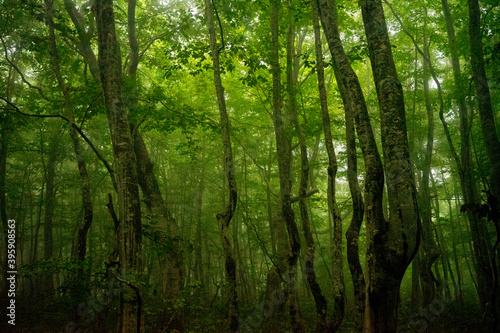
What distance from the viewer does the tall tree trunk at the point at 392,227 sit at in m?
3.81

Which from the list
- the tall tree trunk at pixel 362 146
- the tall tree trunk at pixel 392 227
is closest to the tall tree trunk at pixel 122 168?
the tall tree trunk at pixel 392 227

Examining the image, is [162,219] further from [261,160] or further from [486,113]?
[486,113]

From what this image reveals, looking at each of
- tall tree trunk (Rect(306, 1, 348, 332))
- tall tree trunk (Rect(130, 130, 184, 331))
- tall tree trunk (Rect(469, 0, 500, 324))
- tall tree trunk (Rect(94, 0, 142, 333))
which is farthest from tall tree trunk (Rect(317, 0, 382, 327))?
tall tree trunk (Rect(130, 130, 184, 331))

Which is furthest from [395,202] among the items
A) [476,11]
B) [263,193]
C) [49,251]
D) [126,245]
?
[263,193]

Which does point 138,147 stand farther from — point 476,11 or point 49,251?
point 476,11

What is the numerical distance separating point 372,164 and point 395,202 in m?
0.75

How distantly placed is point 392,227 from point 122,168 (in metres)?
4.14

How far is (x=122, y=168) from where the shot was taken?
211 inches

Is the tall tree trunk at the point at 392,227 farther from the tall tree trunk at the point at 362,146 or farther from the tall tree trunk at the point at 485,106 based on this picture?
the tall tree trunk at the point at 485,106

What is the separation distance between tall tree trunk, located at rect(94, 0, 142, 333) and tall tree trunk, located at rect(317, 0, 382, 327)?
11.6 ft

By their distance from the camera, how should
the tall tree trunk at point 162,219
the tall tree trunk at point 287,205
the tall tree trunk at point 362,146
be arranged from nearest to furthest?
1. the tall tree trunk at point 362,146
2. the tall tree trunk at point 287,205
3. the tall tree trunk at point 162,219

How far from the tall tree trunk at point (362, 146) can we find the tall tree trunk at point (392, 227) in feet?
0.43

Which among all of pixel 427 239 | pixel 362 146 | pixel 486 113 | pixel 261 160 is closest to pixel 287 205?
pixel 362 146

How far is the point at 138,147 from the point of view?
10.6 meters
